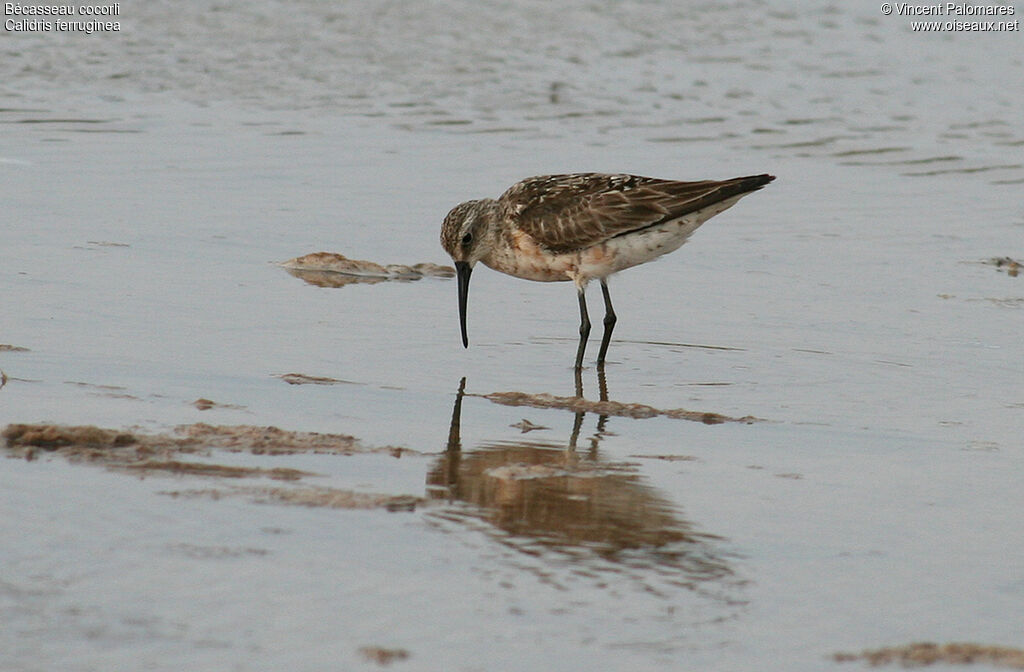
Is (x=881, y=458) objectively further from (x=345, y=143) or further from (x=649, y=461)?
(x=345, y=143)

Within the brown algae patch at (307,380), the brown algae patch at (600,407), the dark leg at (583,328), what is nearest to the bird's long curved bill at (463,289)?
the dark leg at (583,328)

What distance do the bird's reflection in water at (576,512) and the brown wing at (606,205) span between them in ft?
7.75

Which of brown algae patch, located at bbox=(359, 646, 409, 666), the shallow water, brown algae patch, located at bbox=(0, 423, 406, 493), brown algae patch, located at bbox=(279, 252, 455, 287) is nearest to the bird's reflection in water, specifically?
the shallow water

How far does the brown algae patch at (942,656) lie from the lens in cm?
422

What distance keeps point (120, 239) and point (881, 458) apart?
5.41m

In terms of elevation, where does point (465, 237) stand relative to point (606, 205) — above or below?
below

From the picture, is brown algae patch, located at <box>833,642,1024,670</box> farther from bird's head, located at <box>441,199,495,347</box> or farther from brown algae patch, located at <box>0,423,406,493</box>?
bird's head, located at <box>441,199,495,347</box>

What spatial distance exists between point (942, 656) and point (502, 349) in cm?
428

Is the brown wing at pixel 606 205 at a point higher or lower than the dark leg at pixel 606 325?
higher

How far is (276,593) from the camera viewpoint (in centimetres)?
453

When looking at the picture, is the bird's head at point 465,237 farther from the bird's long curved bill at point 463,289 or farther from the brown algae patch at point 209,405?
the brown algae patch at point 209,405

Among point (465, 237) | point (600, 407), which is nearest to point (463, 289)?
point (465, 237)

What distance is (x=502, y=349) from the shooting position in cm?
830

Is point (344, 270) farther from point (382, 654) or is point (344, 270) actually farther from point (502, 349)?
point (382, 654)
